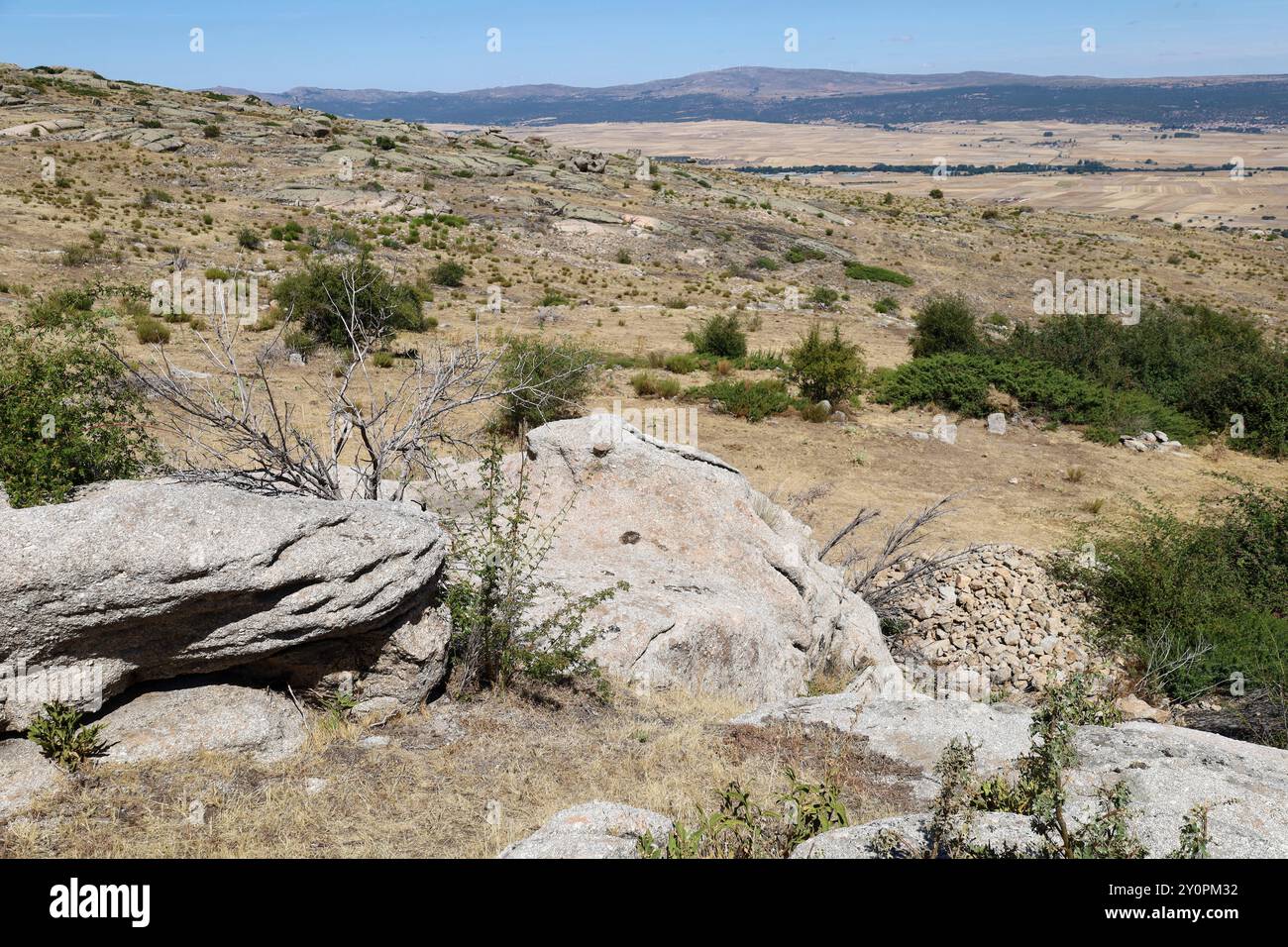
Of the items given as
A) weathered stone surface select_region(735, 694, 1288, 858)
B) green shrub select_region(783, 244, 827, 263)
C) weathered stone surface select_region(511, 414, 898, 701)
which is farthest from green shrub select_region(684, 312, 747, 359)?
green shrub select_region(783, 244, 827, 263)

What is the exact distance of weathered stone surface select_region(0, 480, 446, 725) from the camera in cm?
384

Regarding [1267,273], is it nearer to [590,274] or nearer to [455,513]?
[590,274]

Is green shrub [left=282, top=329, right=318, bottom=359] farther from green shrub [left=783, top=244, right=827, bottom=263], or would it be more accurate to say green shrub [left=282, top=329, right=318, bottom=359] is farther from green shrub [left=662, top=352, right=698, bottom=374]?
green shrub [left=783, top=244, right=827, bottom=263]

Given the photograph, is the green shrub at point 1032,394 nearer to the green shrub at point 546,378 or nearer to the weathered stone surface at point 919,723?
the green shrub at point 546,378

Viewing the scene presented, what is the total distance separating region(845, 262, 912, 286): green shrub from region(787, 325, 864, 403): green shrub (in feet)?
62.5

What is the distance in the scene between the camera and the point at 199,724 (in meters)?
4.53

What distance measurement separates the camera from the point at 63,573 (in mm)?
3797

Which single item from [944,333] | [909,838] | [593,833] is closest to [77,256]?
[944,333]

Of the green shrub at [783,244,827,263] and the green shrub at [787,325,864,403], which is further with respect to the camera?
the green shrub at [783,244,827,263]

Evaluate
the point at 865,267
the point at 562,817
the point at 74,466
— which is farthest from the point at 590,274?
the point at 562,817

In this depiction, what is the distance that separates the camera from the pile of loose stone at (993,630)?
870cm

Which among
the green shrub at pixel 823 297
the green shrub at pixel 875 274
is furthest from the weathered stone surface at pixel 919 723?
the green shrub at pixel 875 274

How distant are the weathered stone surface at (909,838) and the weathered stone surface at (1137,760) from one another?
0.34 m

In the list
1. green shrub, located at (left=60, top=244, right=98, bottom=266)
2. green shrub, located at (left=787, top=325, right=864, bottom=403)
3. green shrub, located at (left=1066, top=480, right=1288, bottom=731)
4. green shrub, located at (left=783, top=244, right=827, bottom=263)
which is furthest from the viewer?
green shrub, located at (left=783, top=244, right=827, bottom=263)
